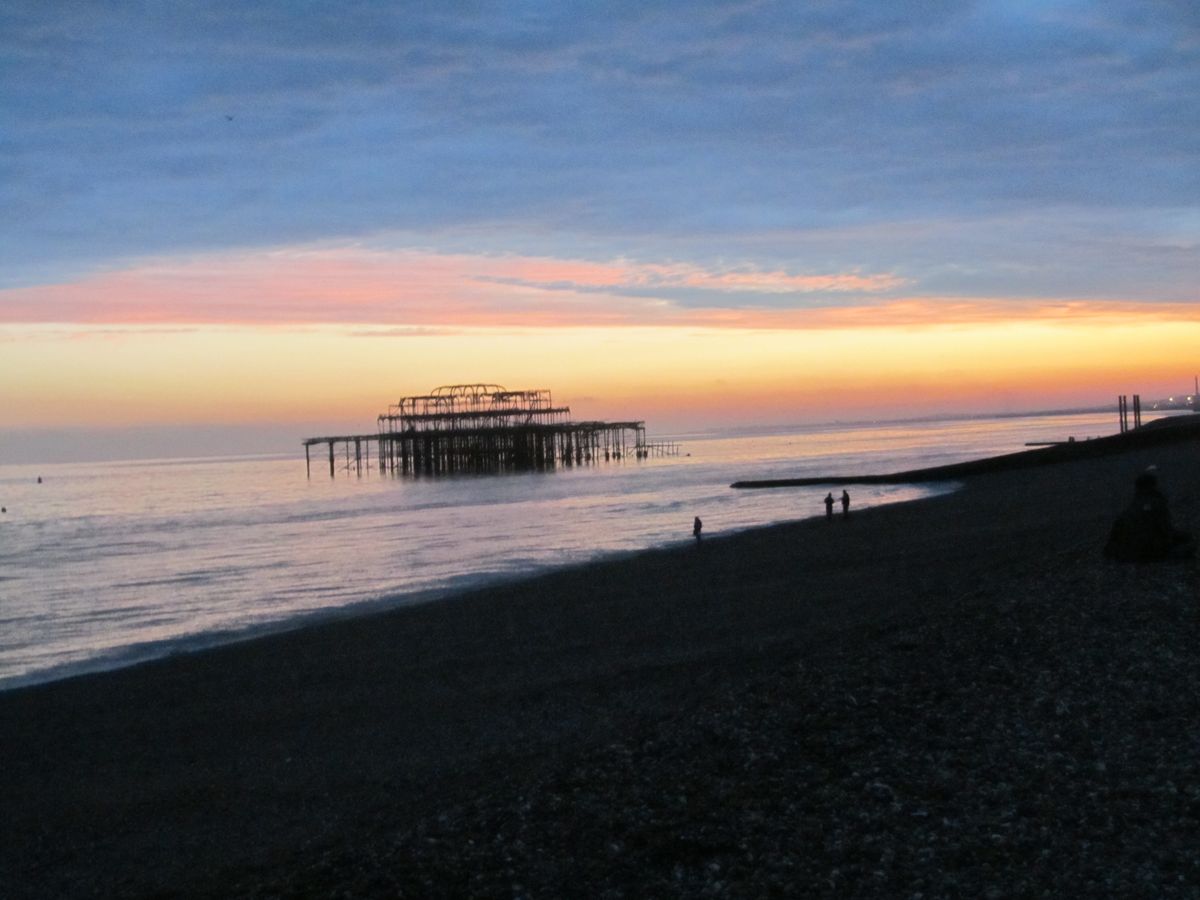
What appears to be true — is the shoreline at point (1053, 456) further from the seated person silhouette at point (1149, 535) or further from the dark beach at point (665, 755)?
the seated person silhouette at point (1149, 535)

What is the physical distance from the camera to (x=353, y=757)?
9.33 meters

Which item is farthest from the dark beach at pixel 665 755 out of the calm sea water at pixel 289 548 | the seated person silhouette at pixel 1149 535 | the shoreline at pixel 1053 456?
the shoreline at pixel 1053 456

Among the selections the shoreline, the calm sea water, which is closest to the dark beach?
the calm sea water

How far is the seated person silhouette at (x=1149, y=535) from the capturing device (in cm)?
1140

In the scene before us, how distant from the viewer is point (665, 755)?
6930 mm

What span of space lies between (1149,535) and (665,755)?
22.6 ft

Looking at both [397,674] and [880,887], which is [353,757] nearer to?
[397,674]

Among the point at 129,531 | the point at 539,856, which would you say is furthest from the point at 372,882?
the point at 129,531

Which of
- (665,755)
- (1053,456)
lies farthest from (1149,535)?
(1053,456)

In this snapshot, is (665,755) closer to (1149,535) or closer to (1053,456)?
(1149,535)

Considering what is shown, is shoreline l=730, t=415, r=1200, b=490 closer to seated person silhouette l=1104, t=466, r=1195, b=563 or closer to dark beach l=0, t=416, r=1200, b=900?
dark beach l=0, t=416, r=1200, b=900

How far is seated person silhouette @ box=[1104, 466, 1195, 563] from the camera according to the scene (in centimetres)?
1140

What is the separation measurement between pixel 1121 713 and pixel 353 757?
5667 mm

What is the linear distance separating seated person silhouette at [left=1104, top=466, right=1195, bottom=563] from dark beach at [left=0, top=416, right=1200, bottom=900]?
0.71 feet
